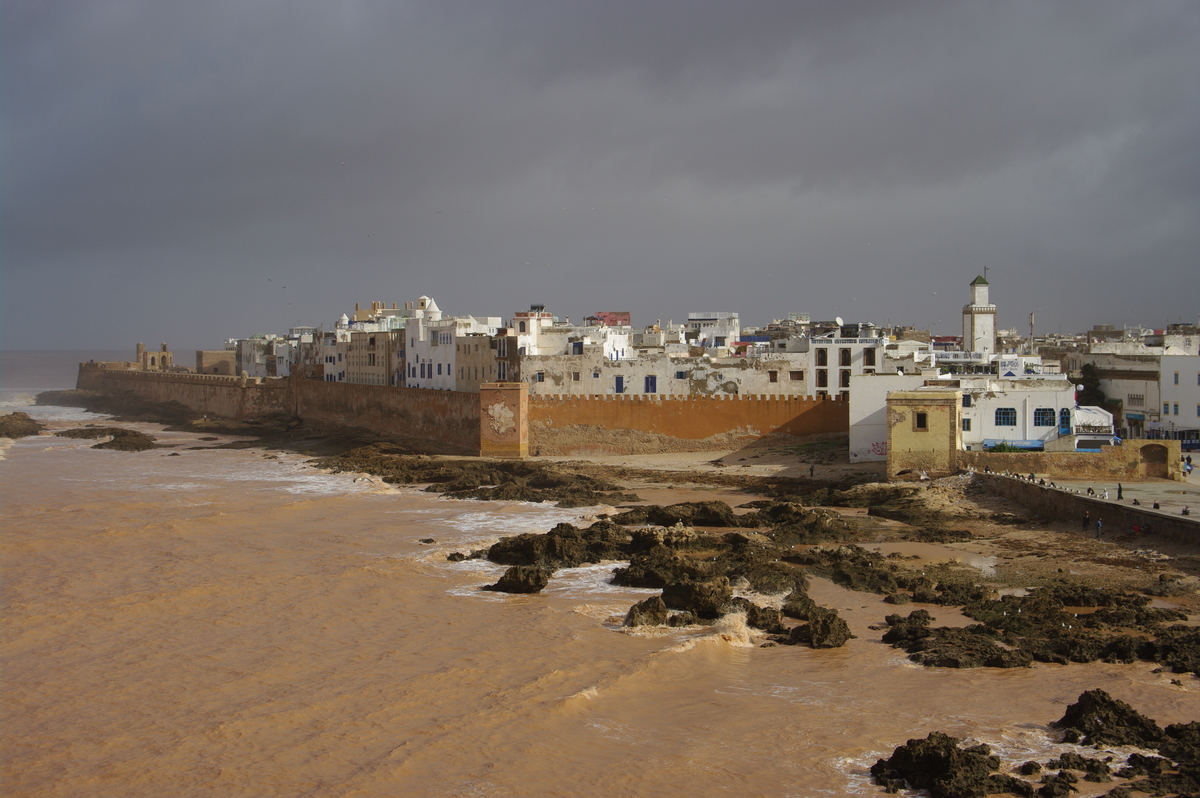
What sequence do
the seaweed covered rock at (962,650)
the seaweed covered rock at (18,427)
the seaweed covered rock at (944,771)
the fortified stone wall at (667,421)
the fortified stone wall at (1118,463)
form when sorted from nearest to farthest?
the seaweed covered rock at (944,771) < the seaweed covered rock at (962,650) < the fortified stone wall at (1118,463) < the fortified stone wall at (667,421) < the seaweed covered rock at (18,427)

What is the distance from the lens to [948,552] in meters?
19.1

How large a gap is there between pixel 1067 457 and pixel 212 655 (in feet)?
66.7

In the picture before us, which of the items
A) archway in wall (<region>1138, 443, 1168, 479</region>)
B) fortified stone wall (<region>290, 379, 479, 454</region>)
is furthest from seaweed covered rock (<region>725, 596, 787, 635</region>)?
fortified stone wall (<region>290, 379, 479, 454</region>)

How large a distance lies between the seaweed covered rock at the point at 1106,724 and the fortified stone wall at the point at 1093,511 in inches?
321

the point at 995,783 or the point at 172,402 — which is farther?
the point at 172,402

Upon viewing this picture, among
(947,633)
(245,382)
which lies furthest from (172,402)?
(947,633)

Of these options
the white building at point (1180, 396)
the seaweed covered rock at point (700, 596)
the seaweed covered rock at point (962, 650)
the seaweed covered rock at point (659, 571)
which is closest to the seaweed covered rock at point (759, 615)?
the seaweed covered rock at point (700, 596)

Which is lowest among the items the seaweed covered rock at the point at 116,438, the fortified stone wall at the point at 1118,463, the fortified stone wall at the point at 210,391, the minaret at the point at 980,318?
the seaweed covered rock at the point at 116,438

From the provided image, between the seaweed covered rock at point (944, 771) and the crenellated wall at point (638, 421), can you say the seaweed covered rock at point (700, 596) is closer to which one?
the seaweed covered rock at point (944, 771)

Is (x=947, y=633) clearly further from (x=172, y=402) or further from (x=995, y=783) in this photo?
(x=172, y=402)

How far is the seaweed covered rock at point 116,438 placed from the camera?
142 ft

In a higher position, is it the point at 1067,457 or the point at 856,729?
the point at 1067,457

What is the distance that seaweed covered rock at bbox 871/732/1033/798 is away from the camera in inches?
355

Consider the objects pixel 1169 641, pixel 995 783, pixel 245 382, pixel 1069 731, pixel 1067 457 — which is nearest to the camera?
pixel 995 783
